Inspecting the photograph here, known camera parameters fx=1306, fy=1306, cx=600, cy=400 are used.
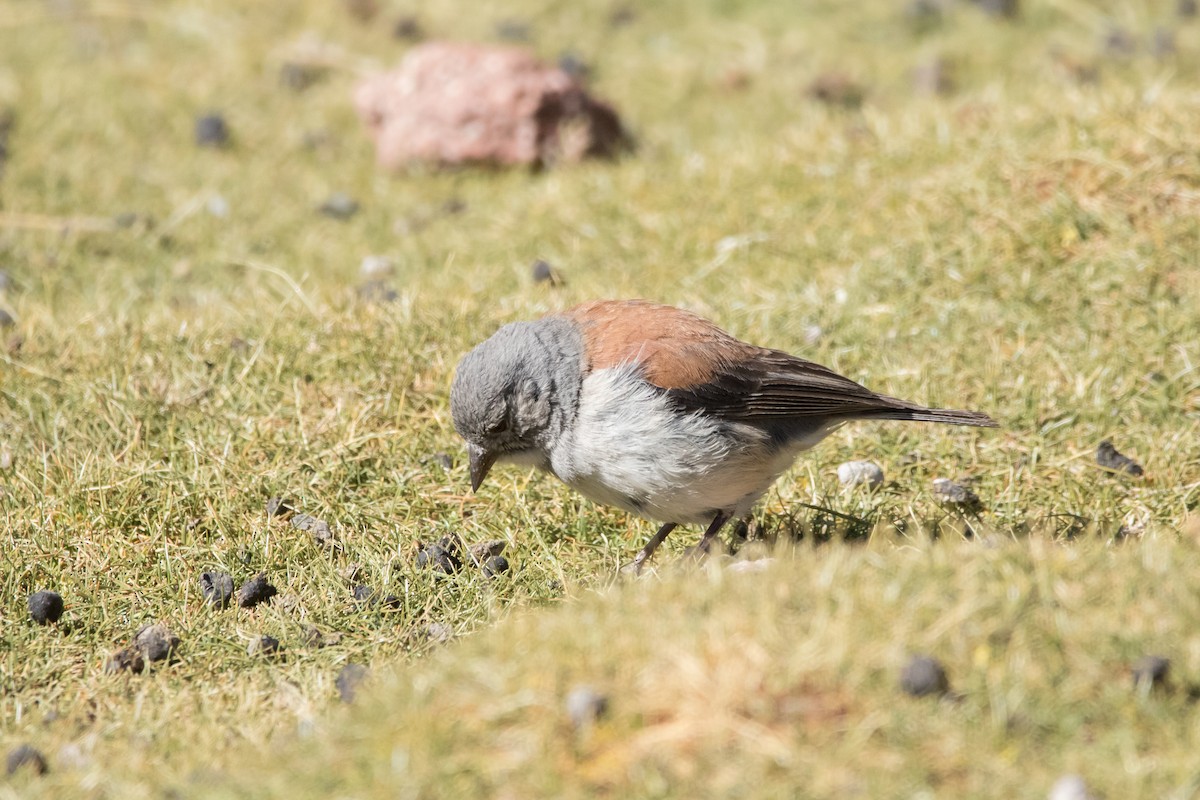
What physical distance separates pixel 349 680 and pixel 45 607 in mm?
1308

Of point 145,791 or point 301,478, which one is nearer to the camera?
point 145,791

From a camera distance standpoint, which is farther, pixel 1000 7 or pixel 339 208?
pixel 1000 7

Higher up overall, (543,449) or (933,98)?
(933,98)

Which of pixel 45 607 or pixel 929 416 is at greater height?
pixel 929 416

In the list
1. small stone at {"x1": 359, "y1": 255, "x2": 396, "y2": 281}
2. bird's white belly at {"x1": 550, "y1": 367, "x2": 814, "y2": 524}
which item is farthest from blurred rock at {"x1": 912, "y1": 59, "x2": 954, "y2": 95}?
bird's white belly at {"x1": 550, "y1": 367, "x2": 814, "y2": 524}

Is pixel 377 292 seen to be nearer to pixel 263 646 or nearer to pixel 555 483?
pixel 555 483

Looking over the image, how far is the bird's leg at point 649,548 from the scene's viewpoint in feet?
16.7

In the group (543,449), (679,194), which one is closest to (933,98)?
(679,194)

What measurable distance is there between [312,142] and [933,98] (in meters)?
4.58

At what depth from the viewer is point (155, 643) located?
460 cm

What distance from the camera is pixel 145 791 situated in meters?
3.61

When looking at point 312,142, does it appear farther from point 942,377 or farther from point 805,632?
point 805,632

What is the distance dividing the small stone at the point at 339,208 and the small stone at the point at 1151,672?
6696mm

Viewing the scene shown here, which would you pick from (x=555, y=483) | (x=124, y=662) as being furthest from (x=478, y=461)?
(x=124, y=662)
